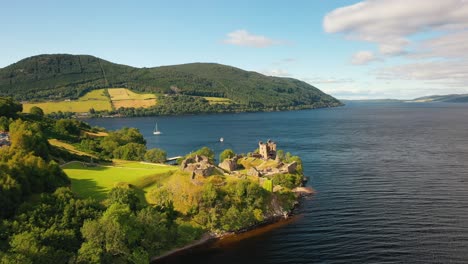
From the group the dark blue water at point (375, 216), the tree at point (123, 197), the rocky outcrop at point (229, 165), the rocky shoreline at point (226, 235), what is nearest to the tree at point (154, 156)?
the rocky outcrop at point (229, 165)

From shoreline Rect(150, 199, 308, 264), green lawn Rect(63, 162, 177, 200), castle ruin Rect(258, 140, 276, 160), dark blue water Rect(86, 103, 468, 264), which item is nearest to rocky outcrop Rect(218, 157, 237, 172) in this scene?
castle ruin Rect(258, 140, 276, 160)

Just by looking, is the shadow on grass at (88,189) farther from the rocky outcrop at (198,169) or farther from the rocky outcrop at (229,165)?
the rocky outcrop at (229,165)

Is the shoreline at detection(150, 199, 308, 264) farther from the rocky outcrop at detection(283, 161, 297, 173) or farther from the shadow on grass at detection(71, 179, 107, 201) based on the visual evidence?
the rocky outcrop at detection(283, 161, 297, 173)

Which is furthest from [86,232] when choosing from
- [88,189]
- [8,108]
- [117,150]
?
[8,108]

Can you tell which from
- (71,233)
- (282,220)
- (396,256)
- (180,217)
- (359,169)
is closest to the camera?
(71,233)

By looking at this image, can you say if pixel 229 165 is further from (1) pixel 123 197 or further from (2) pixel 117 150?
(1) pixel 123 197

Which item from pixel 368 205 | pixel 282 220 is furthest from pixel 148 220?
pixel 368 205

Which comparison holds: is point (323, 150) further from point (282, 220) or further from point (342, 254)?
point (342, 254)
